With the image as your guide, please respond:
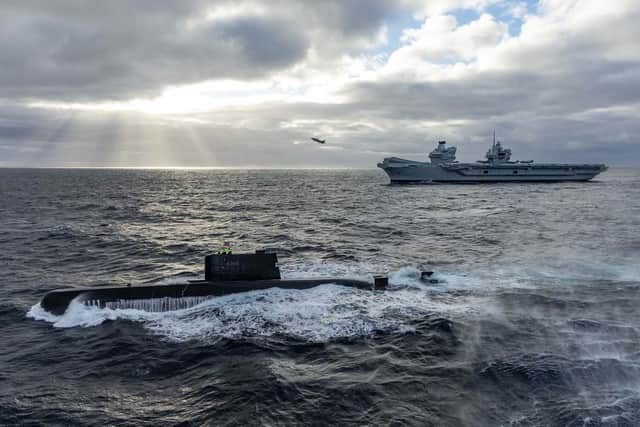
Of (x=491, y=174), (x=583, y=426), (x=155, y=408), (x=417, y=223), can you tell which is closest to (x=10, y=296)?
(x=155, y=408)

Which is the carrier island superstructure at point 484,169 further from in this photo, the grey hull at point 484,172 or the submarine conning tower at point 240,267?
the submarine conning tower at point 240,267

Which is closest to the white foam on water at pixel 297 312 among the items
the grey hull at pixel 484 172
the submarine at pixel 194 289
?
the submarine at pixel 194 289

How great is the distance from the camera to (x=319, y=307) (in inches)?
655

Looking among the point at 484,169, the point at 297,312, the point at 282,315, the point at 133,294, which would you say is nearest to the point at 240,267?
the point at 282,315

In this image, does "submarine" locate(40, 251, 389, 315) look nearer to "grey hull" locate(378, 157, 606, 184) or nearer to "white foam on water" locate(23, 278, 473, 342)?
"white foam on water" locate(23, 278, 473, 342)

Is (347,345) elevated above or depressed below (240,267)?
below

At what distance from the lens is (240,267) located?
Answer: 18188mm

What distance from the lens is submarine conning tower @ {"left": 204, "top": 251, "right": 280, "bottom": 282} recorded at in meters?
17.8

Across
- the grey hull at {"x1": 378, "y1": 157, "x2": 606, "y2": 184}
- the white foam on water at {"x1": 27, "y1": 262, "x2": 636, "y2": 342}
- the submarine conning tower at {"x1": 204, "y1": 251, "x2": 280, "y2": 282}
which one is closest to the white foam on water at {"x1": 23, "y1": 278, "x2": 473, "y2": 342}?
the white foam on water at {"x1": 27, "y1": 262, "x2": 636, "y2": 342}

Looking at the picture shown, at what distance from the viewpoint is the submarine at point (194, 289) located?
1666 centimetres

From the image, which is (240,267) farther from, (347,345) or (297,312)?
(347,345)

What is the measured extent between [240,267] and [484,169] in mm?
103230

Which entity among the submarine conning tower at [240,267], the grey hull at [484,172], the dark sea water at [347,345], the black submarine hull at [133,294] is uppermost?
the grey hull at [484,172]

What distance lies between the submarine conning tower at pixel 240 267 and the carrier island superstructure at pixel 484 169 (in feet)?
319
